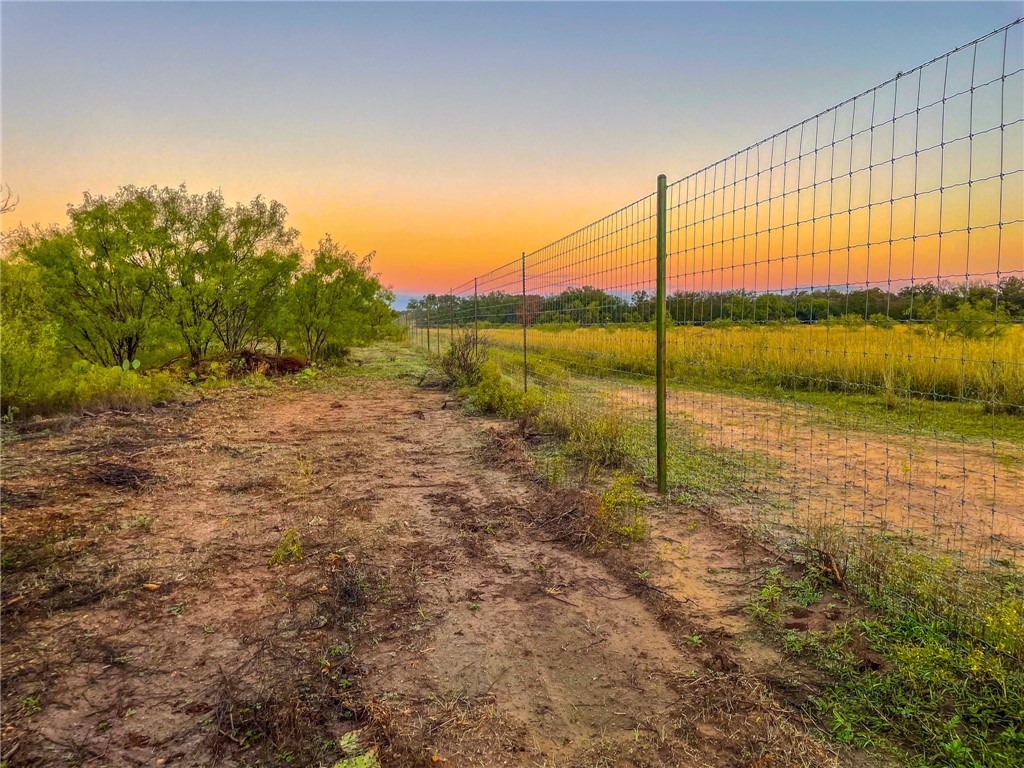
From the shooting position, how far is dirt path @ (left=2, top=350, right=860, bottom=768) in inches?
81.2

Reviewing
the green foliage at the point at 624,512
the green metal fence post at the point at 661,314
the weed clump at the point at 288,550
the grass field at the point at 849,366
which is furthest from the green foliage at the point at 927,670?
the weed clump at the point at 288,550

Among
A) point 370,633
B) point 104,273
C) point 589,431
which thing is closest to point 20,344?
point 104,273

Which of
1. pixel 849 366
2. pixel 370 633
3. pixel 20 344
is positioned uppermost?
pixel 20 344

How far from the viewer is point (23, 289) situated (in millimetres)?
9367

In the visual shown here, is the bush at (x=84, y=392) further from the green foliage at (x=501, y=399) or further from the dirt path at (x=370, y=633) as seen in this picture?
the green foliage at (x=501, y=399)

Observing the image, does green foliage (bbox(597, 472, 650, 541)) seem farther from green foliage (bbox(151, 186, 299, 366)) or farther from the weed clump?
green foliage (bbox(151, 186, 299, 366))

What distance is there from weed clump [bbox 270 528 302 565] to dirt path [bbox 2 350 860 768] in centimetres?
6

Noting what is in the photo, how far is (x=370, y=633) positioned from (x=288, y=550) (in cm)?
125

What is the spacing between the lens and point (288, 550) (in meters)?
3.74

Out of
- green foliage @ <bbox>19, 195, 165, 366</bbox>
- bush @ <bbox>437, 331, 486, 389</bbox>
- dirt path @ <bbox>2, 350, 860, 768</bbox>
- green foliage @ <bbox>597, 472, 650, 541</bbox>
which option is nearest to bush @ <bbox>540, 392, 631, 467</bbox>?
dirt path @ <bbox>2, 350, 860, 768</bbox>

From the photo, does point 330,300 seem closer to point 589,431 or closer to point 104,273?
point 104,273

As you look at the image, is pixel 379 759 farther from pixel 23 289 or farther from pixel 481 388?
pixel 23 289

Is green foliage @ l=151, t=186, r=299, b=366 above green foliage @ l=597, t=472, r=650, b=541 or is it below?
above

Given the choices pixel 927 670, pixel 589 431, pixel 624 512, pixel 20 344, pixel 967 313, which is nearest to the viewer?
pixel 927 670
